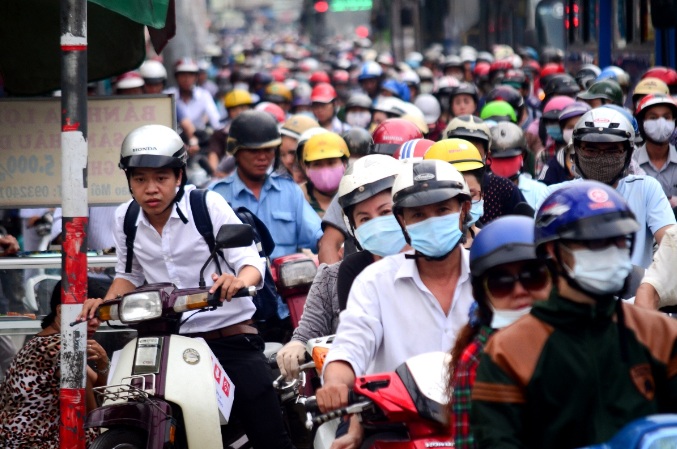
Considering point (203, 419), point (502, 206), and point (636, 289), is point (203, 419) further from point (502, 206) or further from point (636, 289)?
point (502, 206)

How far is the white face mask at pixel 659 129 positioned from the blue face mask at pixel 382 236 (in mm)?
5034

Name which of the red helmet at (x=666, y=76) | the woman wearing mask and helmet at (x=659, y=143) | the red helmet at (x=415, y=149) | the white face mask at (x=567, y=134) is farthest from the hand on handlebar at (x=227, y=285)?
the red helmet at (x=666, y=76)

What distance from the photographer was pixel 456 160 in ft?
24.2

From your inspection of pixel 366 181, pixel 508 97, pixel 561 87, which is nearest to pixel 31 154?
pixel 366 181

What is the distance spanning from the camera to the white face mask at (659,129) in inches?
406

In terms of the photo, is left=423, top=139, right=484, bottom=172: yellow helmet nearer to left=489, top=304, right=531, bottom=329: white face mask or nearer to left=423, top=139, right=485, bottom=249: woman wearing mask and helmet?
left=423, top=139, right=485, bottom=249: woman wearing mask and helmet

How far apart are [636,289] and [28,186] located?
443 cm

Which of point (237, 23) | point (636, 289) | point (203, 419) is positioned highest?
point (237, 23)

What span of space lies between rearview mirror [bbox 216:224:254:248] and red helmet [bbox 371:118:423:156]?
3813 millimetres

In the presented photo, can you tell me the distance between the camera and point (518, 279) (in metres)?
3.98

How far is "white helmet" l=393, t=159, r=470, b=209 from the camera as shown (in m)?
4.88

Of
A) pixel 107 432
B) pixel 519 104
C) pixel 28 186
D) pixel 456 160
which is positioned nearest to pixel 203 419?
pixel 107 432

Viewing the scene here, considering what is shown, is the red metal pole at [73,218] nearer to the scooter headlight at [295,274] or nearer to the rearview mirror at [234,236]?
the rearview mirror at [234,236]

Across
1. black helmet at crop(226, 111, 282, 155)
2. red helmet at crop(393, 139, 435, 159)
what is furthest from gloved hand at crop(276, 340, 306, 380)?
black helmet at crop(226, 111, 282, 155)
